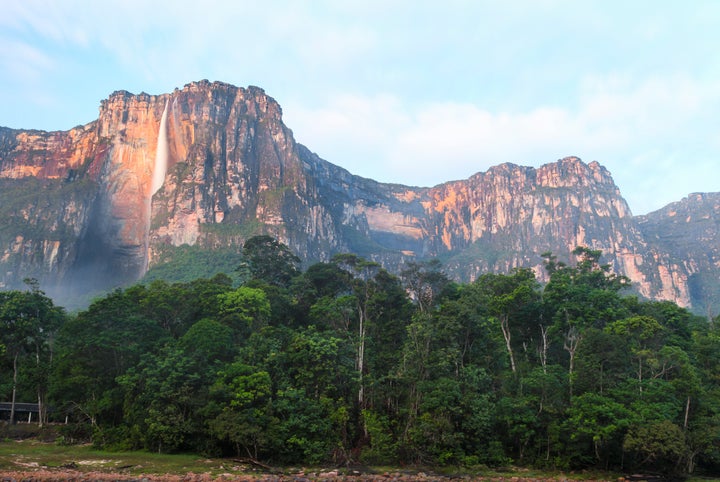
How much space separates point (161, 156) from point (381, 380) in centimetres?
11584

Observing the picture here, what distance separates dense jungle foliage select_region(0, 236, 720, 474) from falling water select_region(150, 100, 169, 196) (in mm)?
93830

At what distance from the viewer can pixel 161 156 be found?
137125 mm

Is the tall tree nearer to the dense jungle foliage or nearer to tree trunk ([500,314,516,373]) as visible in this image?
the dense jungle foliage

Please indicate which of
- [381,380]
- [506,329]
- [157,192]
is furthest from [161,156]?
[381,380]

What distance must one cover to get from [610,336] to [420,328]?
13.1 meters

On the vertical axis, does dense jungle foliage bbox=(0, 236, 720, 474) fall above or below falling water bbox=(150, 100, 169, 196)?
below

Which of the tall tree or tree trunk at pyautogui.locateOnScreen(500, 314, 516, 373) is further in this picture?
the tall tree

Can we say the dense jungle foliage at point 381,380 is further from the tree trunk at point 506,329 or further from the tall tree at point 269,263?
the tall tree at point 269,263

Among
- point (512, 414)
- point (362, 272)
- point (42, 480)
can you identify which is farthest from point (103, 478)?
point (362, 272)

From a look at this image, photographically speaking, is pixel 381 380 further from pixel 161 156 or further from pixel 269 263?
pixel 161 156

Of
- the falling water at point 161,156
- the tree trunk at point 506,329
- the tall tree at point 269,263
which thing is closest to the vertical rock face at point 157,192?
the falling water at point 161,156

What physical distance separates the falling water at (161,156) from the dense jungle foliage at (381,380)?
93.8 meters

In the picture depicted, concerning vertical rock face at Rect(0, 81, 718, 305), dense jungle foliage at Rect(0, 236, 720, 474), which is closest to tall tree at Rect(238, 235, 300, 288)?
dense jungle foliage at Rect(0, 236, 720, 474)

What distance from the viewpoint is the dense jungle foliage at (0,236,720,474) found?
32844mm
